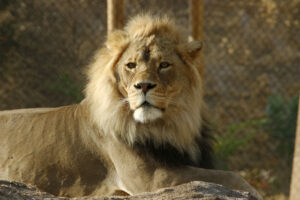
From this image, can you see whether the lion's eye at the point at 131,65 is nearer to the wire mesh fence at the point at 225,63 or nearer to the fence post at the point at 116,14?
the fence post at the point at 116,14

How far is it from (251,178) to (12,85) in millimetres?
4164

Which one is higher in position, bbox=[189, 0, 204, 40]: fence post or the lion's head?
bbox=[189, 0, 204, 40]: fence post

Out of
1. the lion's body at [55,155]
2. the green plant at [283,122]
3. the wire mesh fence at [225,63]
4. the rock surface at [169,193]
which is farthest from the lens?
the green plant at [283,122]

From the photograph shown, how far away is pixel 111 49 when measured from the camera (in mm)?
4648

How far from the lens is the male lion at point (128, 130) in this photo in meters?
4.16

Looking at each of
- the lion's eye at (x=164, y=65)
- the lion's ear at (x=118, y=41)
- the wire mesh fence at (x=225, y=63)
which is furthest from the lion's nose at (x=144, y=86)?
the wire mesh fence at (x=225, y=63)

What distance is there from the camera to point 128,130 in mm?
4328

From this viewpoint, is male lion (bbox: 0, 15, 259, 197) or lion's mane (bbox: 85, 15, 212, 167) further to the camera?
lion's mane (bbox: 85, 15, 212, 167)

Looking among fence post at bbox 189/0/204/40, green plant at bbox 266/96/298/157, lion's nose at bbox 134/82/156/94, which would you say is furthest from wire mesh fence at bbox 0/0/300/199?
lion's nose at bbox 134/82/156/94

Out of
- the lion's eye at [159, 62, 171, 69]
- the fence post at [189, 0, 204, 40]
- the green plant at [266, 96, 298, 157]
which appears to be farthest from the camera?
the green plant at [266, 96, 298, 157]

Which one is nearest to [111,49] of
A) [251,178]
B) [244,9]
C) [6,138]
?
[6,138]

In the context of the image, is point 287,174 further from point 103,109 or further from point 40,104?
point 103,109

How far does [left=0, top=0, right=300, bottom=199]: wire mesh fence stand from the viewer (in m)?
8.59

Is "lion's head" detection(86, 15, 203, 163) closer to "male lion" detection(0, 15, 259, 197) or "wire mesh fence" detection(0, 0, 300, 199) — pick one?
"male lion" detection(0, 15, 259, 197)
